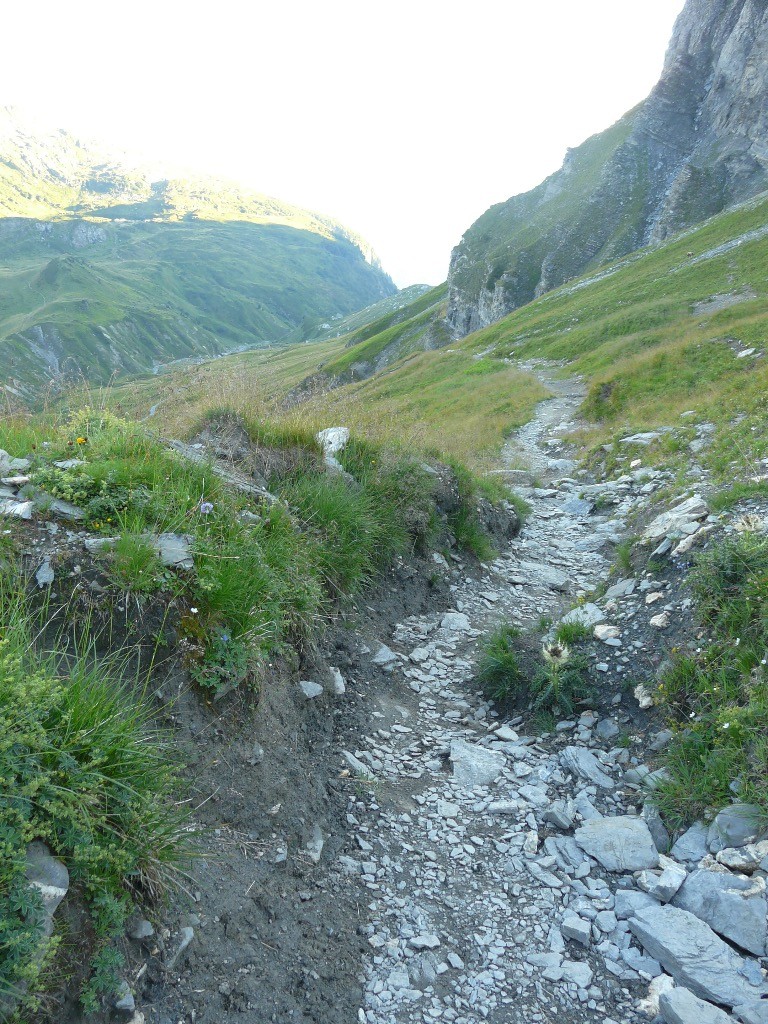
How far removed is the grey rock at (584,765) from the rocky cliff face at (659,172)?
7941 centimetres

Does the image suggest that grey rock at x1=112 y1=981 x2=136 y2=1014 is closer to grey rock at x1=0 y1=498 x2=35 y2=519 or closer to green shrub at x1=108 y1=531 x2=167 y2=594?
green shrub at x1=108 y1=531 x2=167 y2=594

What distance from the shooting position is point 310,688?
5703 mm

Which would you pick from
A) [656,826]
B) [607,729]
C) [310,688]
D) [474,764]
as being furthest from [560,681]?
[310,688]

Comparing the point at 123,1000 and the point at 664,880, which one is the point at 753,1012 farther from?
the point at 123,1000

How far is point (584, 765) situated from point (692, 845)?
1200 mm

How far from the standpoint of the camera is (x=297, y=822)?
4.52 metres

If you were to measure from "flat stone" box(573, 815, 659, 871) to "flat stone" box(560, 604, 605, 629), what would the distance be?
8.92 feet

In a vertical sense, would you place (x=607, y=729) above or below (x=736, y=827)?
below

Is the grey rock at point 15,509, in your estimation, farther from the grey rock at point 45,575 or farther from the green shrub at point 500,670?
the green shrub at point 500,670

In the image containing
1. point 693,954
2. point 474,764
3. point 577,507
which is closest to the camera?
point 693,954

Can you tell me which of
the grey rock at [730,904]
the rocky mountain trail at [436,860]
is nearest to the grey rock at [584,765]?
the rocky mountain trail at [436,860]

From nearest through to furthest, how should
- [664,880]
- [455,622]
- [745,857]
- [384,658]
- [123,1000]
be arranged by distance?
[123,1000]
[745,857]
[664,880]
[384,658]
[455,622]

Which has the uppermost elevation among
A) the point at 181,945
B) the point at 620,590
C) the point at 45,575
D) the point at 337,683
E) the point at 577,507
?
the point at 45,575

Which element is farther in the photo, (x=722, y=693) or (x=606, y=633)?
(x=606, y=633)
